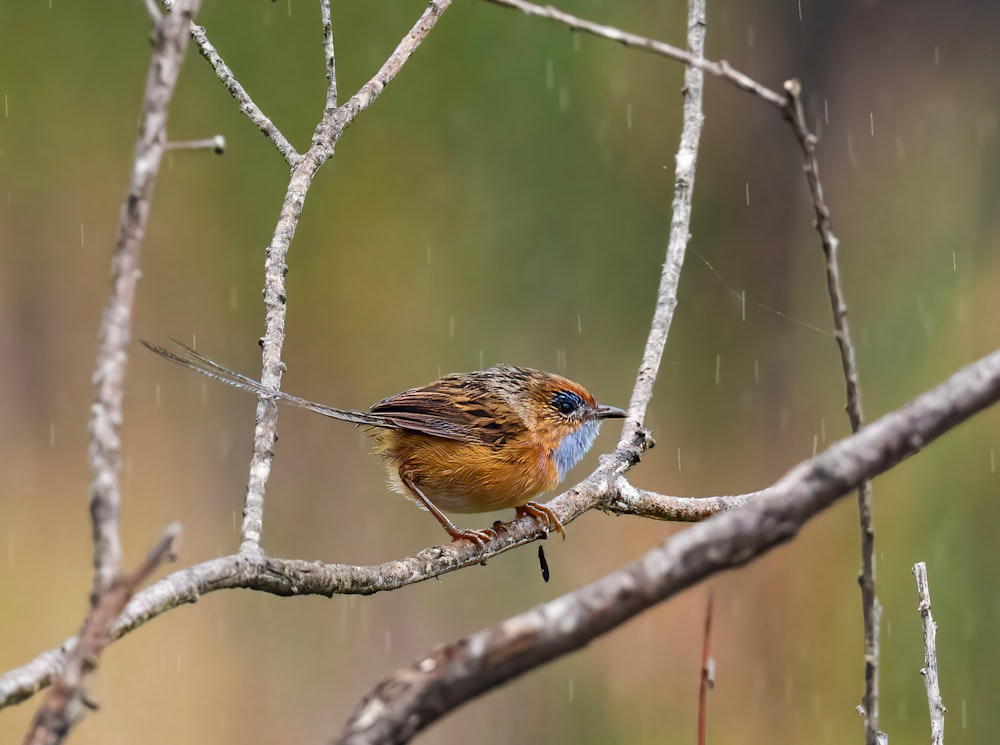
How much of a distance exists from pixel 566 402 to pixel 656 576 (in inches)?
127

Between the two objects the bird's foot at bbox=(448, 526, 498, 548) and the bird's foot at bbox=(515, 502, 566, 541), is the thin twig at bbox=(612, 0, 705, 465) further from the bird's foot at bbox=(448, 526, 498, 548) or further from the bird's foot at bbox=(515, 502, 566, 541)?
the bird's foot at bbox=(448, 526, 498, 548)

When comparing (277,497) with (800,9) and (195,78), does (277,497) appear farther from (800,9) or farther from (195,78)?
(800,9)

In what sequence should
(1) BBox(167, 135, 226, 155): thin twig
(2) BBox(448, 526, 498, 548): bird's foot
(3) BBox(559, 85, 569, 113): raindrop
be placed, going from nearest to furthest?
1. (1) BBox(167, 135, 226, 155): thin twig
2. (2) BBox(448, 526, 498, 548): bird's foot
3. (3) BBox(559, 85, 569, 113): raindrop

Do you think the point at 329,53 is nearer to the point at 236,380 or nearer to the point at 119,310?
the point at 236,380

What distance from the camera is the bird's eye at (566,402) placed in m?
4.34

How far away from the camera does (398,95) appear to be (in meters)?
8.29

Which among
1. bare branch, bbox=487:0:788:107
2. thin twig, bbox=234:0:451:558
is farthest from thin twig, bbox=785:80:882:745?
thin twig, bbox=234:0:451:558

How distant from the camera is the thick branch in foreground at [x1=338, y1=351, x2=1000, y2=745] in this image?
1092 millimetres

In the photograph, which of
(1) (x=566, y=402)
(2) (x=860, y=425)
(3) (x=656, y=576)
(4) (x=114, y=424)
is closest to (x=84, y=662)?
(4) (x=114, y=424)

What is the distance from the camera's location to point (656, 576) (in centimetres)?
114

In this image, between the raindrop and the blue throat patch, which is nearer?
the blue throat patch

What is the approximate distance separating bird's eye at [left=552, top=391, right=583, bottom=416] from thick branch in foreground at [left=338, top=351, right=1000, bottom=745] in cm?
312

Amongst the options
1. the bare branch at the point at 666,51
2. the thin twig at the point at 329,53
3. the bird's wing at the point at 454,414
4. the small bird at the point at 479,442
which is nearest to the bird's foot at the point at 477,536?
the small bird at the point at 479,442

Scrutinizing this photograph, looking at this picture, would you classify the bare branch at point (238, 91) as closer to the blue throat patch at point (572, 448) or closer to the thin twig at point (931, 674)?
the blue throat patch at point (572, 448)
